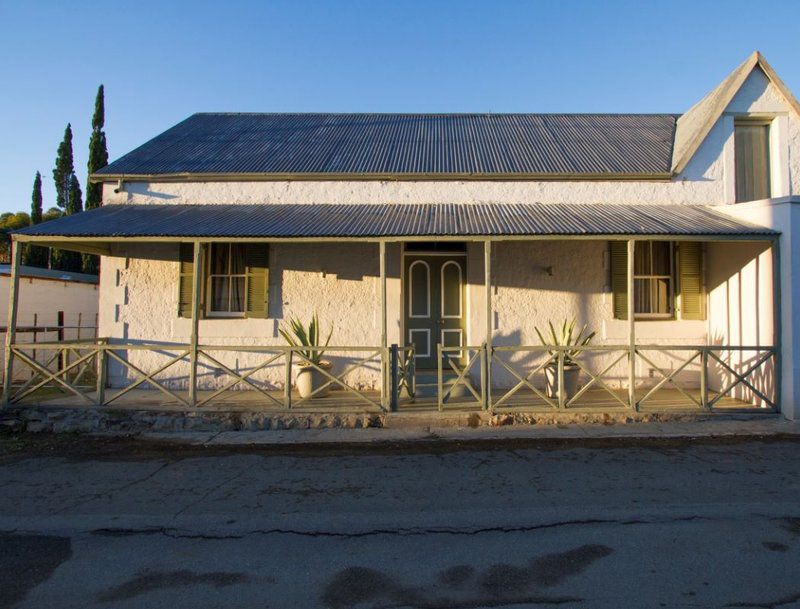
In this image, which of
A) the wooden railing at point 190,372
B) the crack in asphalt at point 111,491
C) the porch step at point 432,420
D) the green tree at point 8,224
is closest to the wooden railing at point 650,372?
the porch step at point 432,420

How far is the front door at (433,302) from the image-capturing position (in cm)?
→ 1060

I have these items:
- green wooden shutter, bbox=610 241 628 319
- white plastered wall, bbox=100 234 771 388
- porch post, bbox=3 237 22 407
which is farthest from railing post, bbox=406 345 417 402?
porch post, bbox=3 237 22 407

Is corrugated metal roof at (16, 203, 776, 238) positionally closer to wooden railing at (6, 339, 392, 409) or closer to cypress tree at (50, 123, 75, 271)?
wooden railing at (6, 339, 392, 409)

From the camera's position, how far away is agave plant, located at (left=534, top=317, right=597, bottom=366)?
888cm

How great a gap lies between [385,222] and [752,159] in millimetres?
7312

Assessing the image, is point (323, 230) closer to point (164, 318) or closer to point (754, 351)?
point (164, 318)

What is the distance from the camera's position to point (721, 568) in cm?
369

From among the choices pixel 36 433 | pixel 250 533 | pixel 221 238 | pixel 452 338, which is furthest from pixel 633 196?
pixel 36 433

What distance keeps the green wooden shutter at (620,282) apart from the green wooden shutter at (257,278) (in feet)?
21.3

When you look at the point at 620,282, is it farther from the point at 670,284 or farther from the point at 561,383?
the point at 561,383

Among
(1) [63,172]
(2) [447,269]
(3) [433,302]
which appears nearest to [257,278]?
(3) [433,302]

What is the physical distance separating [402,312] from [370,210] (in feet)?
6.57

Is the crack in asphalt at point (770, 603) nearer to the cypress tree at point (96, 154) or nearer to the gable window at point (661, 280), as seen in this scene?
the gable window at point (661, 280)

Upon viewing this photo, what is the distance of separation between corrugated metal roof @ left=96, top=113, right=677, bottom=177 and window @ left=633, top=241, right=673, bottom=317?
4.81ft
